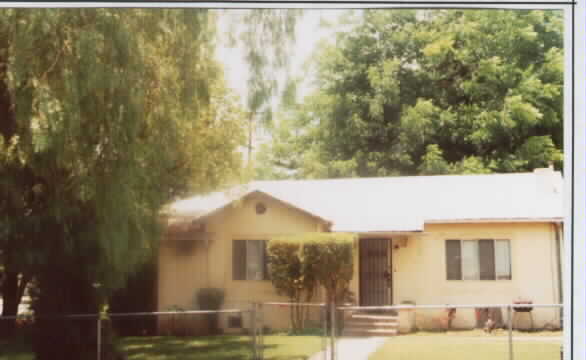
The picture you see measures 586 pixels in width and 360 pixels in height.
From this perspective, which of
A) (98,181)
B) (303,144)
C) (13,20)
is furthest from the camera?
(303,144)

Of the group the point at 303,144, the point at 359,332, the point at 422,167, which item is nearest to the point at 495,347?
the point at 359,332

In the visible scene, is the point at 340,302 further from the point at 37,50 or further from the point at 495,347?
the point at 37,50

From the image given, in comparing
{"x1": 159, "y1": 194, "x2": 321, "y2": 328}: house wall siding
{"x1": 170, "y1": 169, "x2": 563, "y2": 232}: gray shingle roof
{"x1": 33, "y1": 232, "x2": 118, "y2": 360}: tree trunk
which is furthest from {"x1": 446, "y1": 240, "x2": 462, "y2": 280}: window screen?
{"x1": 33, "y1": 232, "x2": 118, "y2": 360}: tree trunk

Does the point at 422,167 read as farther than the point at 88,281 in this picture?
Yes

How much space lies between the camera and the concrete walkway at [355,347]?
15.8ft

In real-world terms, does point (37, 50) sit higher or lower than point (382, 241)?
higher

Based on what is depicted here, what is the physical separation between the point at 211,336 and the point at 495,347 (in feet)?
7.09

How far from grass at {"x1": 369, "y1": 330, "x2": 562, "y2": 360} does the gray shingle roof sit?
2.76 feet

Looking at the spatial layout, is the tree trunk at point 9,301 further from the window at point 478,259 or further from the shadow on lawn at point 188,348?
the window at point 478,259

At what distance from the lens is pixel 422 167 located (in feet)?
16.8

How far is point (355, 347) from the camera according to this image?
4840 mm

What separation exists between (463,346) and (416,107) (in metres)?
1.85

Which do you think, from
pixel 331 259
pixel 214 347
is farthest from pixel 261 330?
pixel 331 259

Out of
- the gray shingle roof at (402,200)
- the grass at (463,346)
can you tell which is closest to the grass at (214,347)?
the grass at (463,346)
